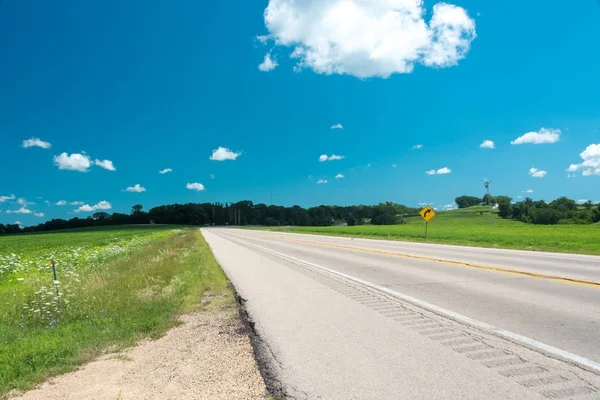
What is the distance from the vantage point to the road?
3.56 m

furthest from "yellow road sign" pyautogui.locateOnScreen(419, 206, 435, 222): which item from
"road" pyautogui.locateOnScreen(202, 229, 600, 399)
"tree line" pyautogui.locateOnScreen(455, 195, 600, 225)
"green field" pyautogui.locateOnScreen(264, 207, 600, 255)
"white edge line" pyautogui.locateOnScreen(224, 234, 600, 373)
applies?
Answer: "tree line" pyautogui.locateOnScreen(455, 195, 600, 225)

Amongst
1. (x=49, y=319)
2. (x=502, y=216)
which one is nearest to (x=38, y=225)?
(x=502, y=216)

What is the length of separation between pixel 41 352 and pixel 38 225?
170295mm

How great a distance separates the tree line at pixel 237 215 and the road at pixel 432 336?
12542 cm

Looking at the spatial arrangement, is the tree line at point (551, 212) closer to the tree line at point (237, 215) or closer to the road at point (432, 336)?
the tree line at point (237, 215)

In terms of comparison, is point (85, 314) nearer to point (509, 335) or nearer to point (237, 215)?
point (509, 335)

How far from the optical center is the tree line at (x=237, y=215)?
14612 centimetres

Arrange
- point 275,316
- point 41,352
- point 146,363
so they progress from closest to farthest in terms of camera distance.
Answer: point 146,363, point 41,352, point 275,316

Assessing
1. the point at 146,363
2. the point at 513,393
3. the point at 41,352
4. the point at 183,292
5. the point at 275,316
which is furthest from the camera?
the point at 183,292

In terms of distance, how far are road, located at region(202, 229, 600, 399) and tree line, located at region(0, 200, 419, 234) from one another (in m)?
125

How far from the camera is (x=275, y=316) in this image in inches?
259

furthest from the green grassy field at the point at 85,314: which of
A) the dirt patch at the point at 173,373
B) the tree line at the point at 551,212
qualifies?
the tree line at the point at 551,212

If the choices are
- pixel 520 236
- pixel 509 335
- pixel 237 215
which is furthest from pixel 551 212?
pixel 237 215

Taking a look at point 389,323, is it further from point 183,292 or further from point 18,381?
point 183,292
